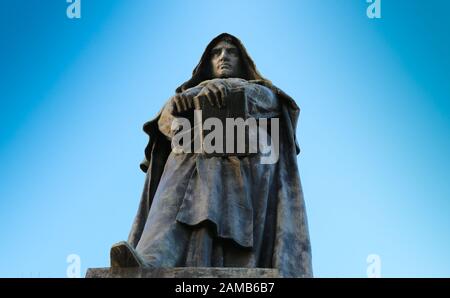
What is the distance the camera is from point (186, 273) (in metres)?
7.38

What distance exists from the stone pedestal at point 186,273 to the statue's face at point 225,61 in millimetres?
3864

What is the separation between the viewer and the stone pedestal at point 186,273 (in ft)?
24.2

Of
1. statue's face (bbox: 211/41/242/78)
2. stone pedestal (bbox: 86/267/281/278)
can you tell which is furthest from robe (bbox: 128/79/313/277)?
statue's face (bbox: 211/41/242/78)

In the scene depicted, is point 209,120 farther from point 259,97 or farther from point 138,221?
point 138,221

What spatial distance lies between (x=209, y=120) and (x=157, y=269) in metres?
→ 2.44

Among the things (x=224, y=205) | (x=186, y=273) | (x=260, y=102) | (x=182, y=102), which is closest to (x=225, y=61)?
(x=260, y=102)

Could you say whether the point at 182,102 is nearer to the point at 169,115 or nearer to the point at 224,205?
the point at 169,115

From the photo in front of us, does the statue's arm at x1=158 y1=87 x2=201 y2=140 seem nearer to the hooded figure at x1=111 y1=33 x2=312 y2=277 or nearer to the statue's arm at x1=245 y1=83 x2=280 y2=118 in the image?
the hooded figure at x1=111 y1=33 x2=312 y2=277

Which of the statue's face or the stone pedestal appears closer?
the stone pedestal

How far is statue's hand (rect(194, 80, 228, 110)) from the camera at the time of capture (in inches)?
372

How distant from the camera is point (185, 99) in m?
9.69

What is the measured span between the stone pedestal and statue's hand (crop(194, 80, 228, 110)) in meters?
2.55

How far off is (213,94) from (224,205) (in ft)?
4.78
